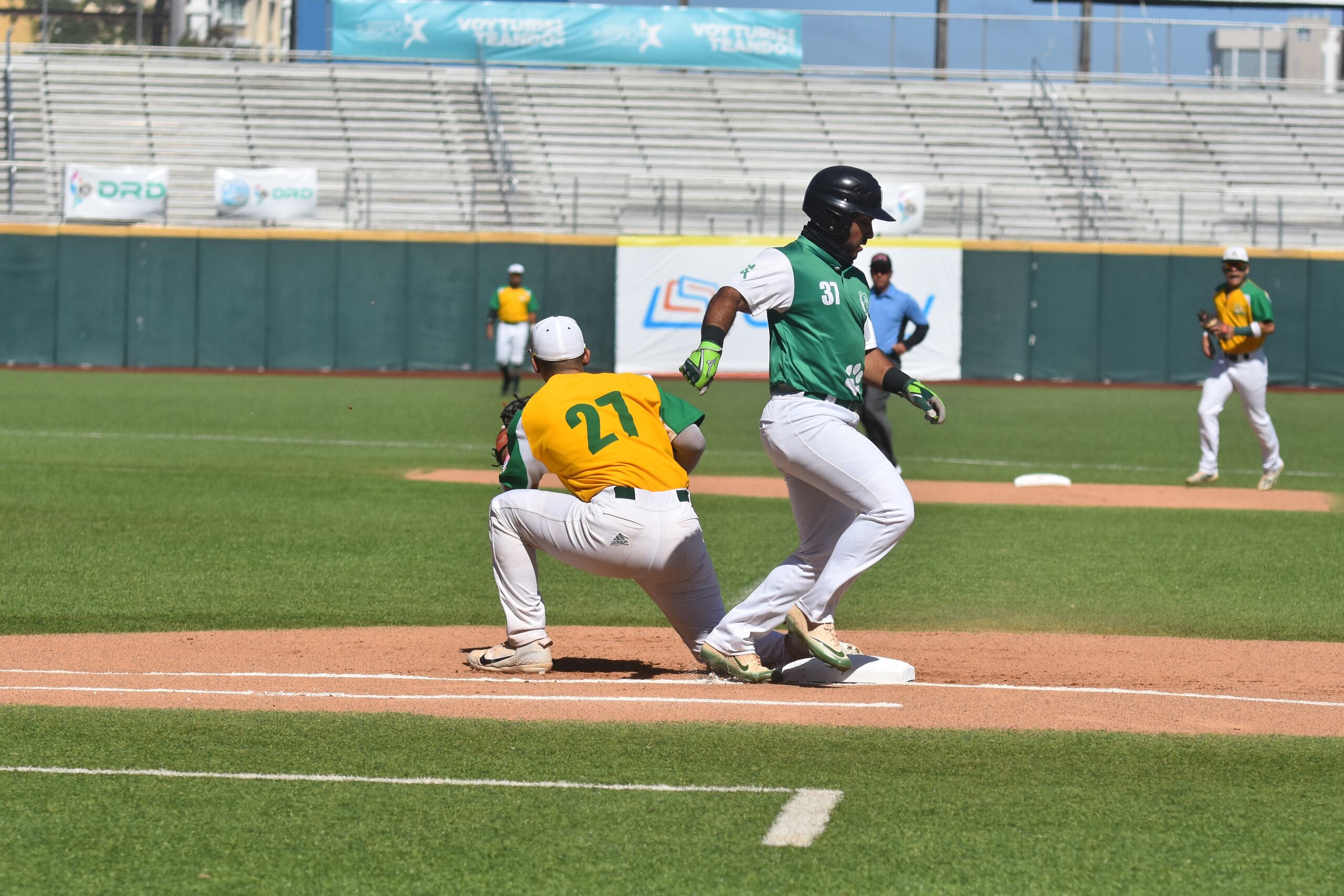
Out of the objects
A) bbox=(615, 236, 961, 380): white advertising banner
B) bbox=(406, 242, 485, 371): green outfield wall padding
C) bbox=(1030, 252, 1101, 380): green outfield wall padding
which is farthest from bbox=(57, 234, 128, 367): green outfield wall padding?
bbox=(1030, 252, 1101, 380): green outfield wall padding

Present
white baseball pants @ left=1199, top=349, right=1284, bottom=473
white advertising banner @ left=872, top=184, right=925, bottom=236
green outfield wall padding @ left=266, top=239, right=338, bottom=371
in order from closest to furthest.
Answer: white baseball pants @ left=1199, top=349, right=1284, bottom=473
green outfield wall padding @ left=266, top=239, right=338, bottom=371
white advertising banner @ left=872, top=184, right=925, bottom=236

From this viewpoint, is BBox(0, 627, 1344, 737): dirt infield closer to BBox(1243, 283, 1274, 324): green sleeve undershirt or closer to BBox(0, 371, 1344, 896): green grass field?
BBox(0, 371, 1344, 896): green grass field

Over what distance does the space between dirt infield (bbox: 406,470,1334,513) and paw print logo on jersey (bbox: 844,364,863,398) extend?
24.2ft

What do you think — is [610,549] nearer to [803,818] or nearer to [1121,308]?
[803,818]

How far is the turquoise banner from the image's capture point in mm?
38312

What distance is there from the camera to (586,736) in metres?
5.60

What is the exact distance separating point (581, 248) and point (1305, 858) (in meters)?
28.2

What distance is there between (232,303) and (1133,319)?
1811cm

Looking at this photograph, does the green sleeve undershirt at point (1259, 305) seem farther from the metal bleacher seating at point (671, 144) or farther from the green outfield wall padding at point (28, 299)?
the green outfield wall padding at point (28, 299)

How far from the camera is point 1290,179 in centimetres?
3734

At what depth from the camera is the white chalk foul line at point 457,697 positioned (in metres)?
6.22

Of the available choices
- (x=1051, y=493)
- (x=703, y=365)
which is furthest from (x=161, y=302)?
(x=703, y=365)

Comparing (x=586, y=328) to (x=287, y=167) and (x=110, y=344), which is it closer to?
(x=287, y=167)

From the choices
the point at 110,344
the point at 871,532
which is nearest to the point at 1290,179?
the point at 110,344
